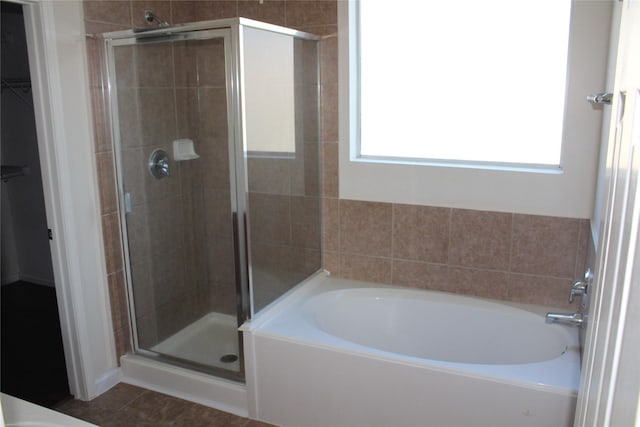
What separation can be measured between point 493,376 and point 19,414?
5.37ft

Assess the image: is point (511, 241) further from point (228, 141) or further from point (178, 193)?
point (178, 193)

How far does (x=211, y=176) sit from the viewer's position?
2.74 m

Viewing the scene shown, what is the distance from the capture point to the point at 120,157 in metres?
2.76

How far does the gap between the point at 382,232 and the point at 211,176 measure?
981mm

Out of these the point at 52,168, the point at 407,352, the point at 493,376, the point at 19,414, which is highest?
the point at 52,168

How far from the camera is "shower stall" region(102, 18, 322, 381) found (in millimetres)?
2502

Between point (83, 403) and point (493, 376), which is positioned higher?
point (493, 376)

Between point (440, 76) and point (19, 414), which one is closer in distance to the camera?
point (19, 414)

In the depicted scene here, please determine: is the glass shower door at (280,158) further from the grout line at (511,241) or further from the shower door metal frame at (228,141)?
the grout line at (511,241)

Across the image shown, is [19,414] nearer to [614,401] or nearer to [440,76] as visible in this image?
[614,401]

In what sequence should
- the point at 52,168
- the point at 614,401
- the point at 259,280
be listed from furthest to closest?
the point at 259,280 < the point at 52,168 < the point at 614,401

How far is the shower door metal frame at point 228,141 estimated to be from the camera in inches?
94.3

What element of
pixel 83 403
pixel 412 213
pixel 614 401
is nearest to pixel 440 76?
pixel 412 213

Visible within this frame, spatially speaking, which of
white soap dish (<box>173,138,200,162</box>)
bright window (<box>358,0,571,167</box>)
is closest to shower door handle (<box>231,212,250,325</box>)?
white soap dish (<box>173,138,200,162</box>)
